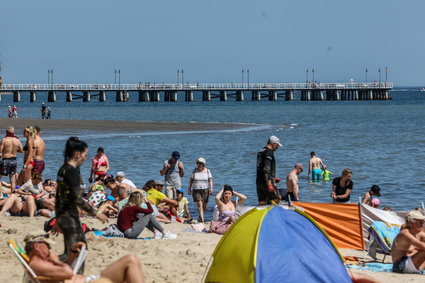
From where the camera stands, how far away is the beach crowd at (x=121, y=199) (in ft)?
23.4

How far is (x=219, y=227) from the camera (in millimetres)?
13094

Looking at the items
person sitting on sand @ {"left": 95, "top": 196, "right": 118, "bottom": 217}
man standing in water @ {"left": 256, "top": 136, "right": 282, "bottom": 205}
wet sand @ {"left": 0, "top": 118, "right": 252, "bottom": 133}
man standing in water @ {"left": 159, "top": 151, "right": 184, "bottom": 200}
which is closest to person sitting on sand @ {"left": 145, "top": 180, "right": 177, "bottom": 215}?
person sitting on sand @ {"left": 95, "top": 196, "right": 118, "bottom": 217}

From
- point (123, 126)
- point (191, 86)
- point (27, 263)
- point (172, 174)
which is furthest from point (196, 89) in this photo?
point (27, 263)

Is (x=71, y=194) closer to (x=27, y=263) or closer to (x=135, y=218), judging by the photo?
(x=27, y=263)

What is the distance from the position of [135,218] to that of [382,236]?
3.63m

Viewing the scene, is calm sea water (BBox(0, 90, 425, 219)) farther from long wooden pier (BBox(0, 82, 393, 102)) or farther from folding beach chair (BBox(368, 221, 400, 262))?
long wooden pier (BBox(0, 82, 393, 102))

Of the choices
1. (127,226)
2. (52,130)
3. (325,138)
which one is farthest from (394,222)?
(52,130)

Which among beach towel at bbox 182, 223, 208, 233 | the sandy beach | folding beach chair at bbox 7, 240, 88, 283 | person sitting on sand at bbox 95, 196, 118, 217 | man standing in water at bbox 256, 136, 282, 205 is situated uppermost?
man standing in water at bbox 256, 136, 282, 205

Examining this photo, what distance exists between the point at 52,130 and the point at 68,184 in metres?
40.5

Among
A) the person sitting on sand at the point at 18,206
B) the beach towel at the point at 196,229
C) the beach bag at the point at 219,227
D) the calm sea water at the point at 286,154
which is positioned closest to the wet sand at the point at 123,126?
the calm sea water at the point at 286,154

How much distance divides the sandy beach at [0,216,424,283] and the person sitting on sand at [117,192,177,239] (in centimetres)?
23

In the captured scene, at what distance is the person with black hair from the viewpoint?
707cm

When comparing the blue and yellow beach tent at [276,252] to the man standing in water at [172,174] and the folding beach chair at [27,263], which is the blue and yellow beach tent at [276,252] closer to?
the folding beach chair at [27,263]

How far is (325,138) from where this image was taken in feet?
149
